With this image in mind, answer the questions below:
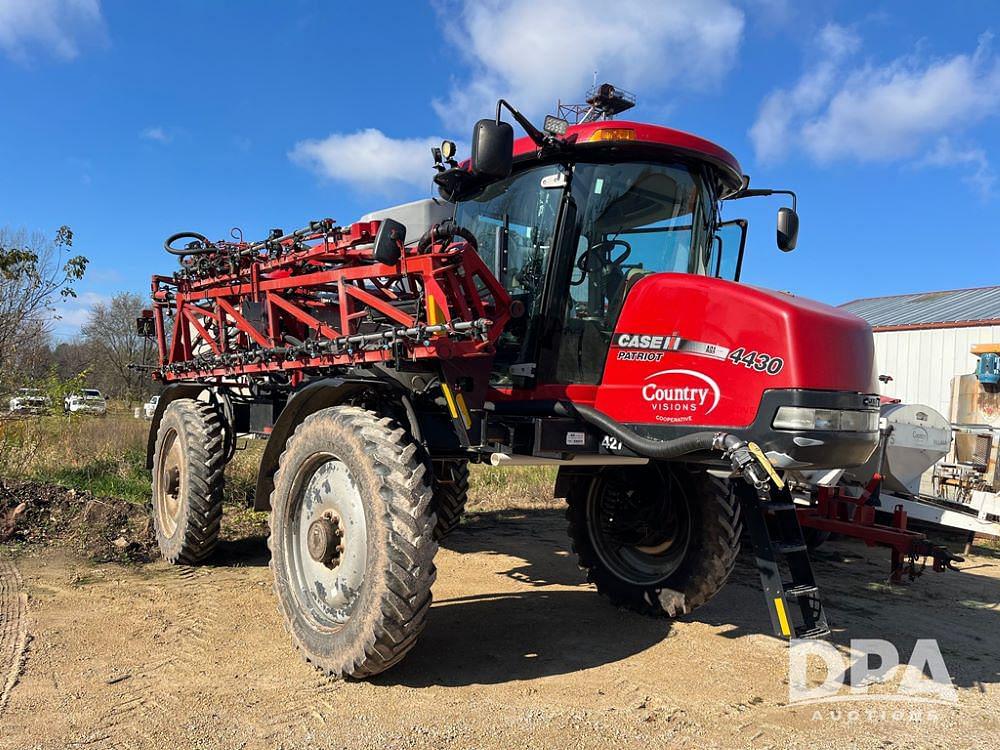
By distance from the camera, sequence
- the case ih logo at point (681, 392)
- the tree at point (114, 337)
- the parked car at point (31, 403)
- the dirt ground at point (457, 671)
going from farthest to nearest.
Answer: the tree at point (114, 337) → the parked car at point (31, 403) → the case ih logo at point (681, 392) → the dirt ground at point (457, 671)

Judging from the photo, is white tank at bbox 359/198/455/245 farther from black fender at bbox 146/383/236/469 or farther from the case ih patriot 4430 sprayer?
black fender at bbox 146/383/236/469

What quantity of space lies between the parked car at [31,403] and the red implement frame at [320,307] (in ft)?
14.4

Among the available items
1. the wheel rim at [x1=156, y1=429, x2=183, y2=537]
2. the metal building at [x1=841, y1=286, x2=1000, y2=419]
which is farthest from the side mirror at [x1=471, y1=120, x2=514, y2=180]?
the metal building at [x1=841, y1=286, x2=1000, y2=419]

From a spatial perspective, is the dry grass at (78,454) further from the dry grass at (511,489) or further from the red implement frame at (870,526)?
the red implement frame at (870,526)

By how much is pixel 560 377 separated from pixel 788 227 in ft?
6.63

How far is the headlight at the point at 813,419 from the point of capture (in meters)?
3.27

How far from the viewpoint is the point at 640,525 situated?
17.3 ft

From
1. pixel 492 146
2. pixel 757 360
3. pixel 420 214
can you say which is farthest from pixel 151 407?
pixel 757 360

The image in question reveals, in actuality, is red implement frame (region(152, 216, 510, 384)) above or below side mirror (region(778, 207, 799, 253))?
below

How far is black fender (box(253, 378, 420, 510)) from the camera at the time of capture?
4.25 metres

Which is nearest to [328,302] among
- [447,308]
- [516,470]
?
[447,308]

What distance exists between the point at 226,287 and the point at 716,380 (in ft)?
13.8

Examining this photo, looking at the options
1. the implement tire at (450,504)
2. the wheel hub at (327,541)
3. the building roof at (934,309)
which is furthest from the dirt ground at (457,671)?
Result: the building roof at (934,309)

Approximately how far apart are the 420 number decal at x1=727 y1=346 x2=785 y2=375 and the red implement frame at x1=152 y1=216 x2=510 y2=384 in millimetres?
1196
